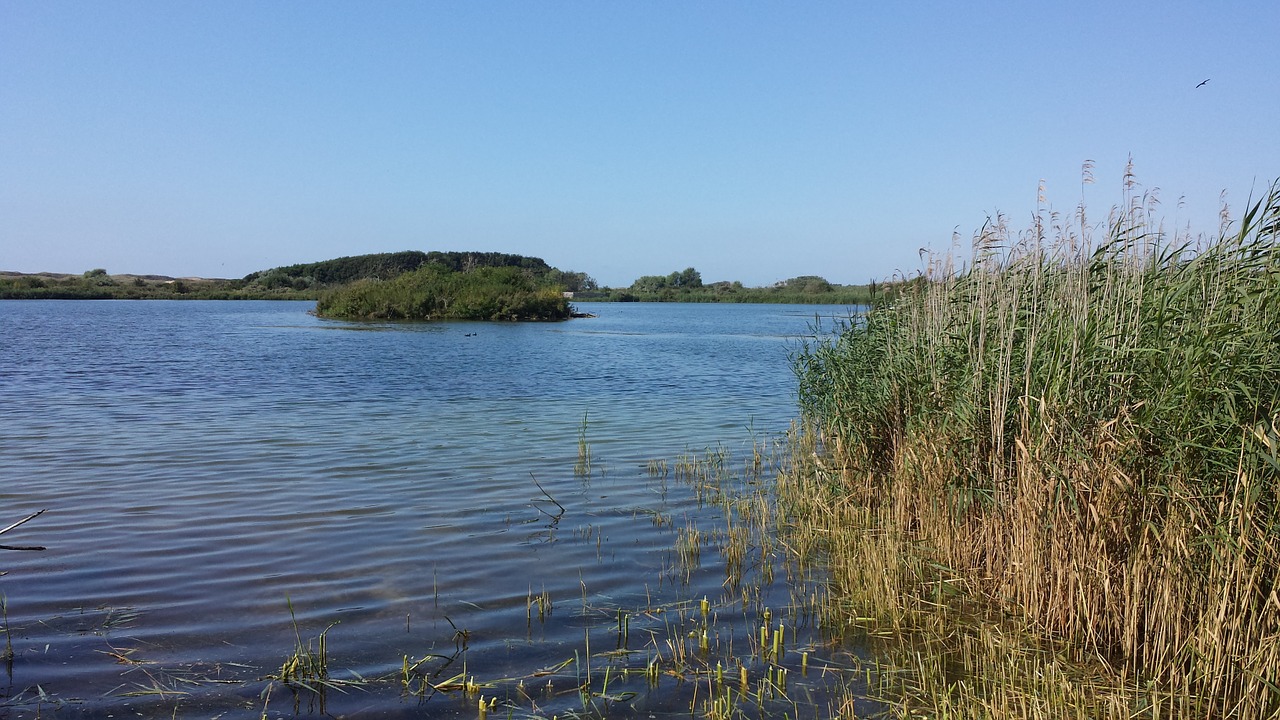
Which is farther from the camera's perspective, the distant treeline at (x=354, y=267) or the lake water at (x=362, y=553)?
the distant treeline at (x=354, y=267)

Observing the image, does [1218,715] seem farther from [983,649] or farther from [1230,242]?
[1230,242]

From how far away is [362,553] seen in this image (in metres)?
8.00

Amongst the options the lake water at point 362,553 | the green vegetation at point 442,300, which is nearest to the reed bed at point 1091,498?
the lake water at point 362,553

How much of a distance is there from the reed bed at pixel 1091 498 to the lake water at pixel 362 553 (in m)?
1.06

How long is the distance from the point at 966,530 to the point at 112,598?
22.4ft

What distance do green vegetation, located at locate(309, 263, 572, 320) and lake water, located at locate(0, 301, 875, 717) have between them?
41.6 metres

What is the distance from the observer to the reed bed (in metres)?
4.70

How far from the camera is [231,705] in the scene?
492 cm

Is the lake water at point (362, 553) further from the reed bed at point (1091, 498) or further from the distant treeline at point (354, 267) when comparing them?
the distant treeline at point (354, 267)

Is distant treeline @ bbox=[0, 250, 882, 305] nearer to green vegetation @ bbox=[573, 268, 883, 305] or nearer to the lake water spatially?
green vegetation @ bbox=[573, 268, 883, 305]

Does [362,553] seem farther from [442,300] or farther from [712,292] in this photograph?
[712,292]

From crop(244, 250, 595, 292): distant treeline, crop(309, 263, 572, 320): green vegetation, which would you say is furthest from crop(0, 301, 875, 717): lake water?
crop(244, 250, 595, 292): distant treeline

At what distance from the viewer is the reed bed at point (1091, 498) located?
470cm

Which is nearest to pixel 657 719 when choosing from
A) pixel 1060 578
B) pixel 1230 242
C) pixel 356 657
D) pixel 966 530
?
pixel 356 657
